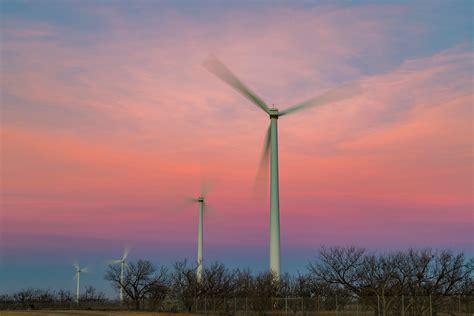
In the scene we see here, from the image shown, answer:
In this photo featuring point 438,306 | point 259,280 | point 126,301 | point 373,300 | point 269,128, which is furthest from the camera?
point 126,301

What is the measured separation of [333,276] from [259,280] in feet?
37.7

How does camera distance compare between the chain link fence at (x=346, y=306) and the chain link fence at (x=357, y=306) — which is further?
the chain link fence at (x=346, y=306)

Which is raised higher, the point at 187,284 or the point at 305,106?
the point at 305,106

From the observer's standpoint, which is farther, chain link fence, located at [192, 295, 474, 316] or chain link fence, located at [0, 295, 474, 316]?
chain link fence, located at [0, 295, 474, 316]

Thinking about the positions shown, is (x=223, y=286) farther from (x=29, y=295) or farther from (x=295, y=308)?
(x=29, y=295)

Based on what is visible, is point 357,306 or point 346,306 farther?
point 346,306

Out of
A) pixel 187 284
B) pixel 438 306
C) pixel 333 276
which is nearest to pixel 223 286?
pixel 187 284

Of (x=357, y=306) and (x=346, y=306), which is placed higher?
(x=357, y=306)

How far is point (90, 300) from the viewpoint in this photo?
11438cm

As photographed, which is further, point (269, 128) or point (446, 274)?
point (269, 128)

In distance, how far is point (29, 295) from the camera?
121 meters

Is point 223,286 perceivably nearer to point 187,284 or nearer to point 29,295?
point 187,284

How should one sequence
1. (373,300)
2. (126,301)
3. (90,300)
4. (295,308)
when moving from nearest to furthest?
(373,300) < (295,308) < (126,301) < (90,300)

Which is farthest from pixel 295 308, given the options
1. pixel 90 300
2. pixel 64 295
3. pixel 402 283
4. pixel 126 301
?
pixel 64 295
